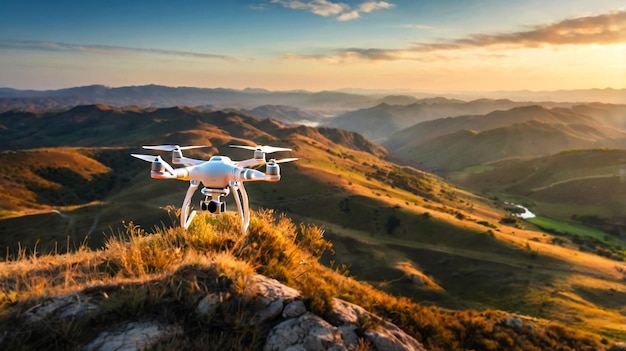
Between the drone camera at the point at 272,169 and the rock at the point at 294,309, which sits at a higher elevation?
the drone camera at the point at 272,169

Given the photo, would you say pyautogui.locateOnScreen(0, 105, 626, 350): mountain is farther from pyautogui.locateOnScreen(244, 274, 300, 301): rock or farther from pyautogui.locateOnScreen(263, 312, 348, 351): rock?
pyautogui.locateOnScreen(263, 312, 348, 351): rock

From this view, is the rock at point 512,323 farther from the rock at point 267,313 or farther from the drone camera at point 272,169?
the drone camera at point 272,169

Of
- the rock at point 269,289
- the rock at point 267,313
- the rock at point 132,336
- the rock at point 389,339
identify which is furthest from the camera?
the rock at point 389,339

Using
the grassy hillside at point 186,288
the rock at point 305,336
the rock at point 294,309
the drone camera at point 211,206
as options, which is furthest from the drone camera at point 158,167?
the rock at point 305,336

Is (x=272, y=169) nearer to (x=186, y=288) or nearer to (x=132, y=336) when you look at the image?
(x=186, y=288)

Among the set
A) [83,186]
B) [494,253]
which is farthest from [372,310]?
[83,186]

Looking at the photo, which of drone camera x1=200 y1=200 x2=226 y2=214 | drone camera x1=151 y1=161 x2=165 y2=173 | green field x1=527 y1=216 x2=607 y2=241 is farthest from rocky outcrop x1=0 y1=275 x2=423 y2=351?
green field x1=527 y1=216 x2=607 y2=241

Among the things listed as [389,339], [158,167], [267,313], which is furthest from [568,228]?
[158,167]
